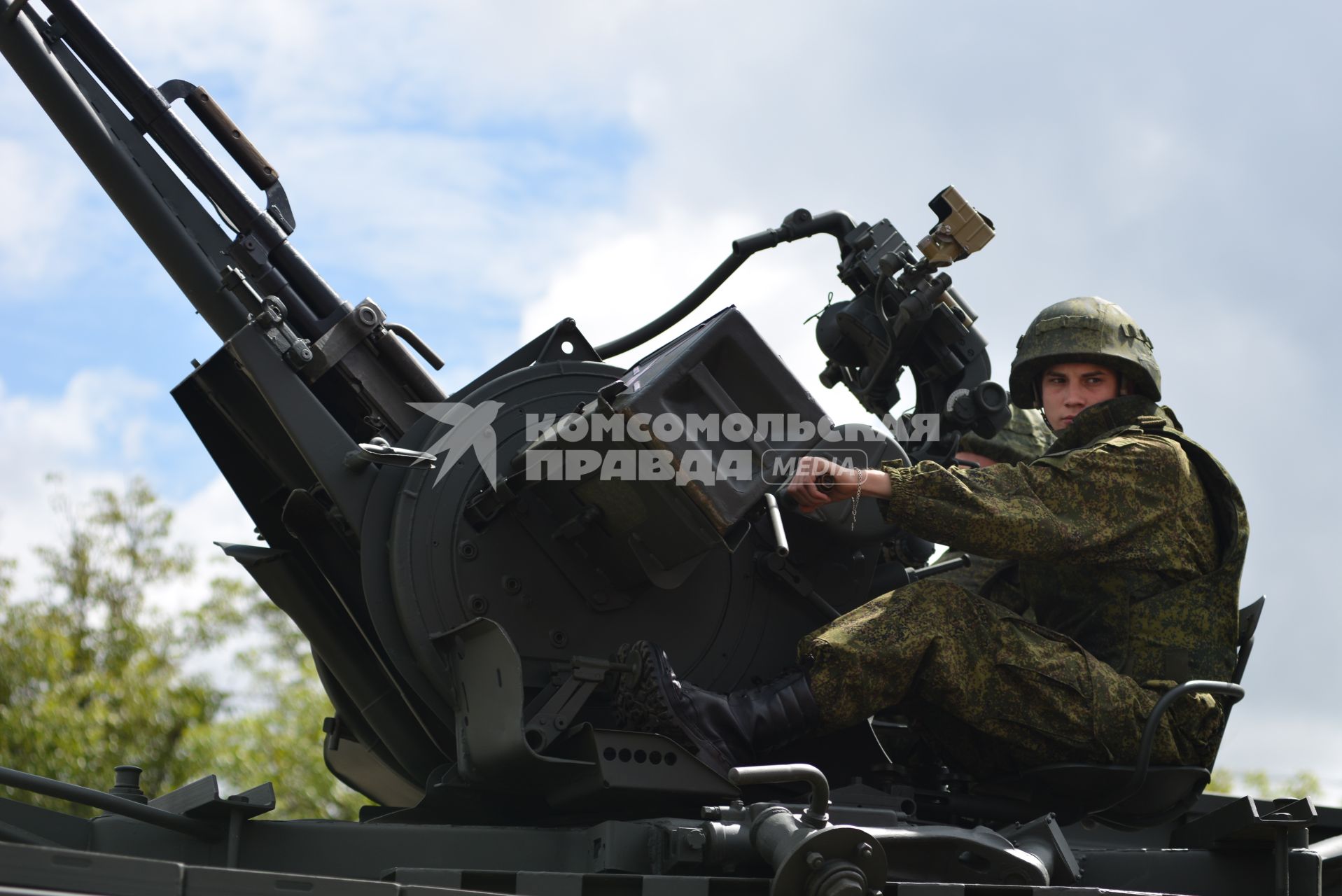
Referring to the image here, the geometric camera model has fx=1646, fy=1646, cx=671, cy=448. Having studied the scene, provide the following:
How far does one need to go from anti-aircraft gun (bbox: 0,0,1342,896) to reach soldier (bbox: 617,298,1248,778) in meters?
0.14

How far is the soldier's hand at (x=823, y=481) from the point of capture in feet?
17.0

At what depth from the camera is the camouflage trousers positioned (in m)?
5.16

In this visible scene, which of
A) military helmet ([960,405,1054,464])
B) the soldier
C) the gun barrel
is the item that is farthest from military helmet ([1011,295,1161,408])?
the gun barrel

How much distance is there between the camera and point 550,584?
538 centimetres

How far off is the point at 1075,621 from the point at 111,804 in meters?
3.25

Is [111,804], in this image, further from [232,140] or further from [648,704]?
[232,140]

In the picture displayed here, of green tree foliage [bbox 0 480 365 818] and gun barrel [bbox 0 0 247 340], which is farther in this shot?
green tree foliage [bbox 0 480 365 818]

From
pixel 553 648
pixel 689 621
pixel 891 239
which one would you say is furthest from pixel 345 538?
pixel 891 239

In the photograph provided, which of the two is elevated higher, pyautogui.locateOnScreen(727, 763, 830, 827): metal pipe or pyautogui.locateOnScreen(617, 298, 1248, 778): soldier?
pyautogui.locateOnScreen(617, 298, 1248, 778): soldier

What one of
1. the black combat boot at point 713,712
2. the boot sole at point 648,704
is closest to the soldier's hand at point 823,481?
the black combat boot at point 713,712

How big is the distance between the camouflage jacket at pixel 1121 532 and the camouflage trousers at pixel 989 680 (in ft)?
0.73

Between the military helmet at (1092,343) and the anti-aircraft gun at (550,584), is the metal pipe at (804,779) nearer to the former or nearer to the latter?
the anti-aircraft gun at (550,584)

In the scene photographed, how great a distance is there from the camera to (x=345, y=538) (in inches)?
221

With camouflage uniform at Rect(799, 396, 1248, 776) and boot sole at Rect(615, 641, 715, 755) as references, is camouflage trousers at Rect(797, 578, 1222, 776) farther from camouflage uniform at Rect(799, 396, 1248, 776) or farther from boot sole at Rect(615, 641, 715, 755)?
boot sole at Rect(615, 641, 715, 755)
